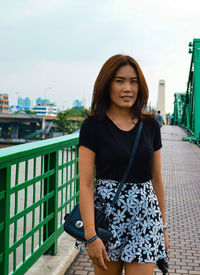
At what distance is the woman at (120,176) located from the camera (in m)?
1.66

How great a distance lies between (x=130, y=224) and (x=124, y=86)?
603 millimetres

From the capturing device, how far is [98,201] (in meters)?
1.71

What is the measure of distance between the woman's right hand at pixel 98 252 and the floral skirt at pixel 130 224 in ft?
0.24

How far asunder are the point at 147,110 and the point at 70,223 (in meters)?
0.65

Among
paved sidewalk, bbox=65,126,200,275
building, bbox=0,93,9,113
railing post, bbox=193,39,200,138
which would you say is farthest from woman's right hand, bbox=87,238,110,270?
building, bbox=0,93,9,113

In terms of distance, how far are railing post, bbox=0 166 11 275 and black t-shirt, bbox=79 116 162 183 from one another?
1.88 ft

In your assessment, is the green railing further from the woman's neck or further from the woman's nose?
the woman's nose

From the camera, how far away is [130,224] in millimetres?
1717

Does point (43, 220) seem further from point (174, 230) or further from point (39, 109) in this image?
point (39, 109)

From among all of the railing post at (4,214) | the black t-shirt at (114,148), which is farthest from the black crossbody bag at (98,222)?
the railing post at (4,214)

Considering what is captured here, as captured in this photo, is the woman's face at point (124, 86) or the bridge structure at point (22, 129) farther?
the bridge structure at point (22, 129)

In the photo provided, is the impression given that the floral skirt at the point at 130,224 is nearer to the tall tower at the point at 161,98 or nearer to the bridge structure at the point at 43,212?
the bridge structure at the point at 43,212

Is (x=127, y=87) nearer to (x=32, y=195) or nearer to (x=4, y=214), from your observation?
(x=4, y=214)

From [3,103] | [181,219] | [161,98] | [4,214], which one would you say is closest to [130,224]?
[4,214]
